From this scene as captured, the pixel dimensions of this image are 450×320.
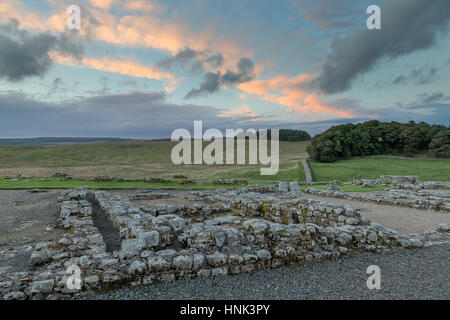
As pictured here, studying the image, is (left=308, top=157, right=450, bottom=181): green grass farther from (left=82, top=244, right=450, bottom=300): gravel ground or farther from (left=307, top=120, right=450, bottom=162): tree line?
(left=82, top=244, right=450, bottom=300): gravel ground

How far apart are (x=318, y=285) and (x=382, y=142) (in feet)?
172

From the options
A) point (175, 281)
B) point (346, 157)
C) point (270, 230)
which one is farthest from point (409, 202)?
point (346, 157)

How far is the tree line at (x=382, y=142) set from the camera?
41.8 metres

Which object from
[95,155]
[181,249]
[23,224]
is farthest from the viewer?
[95,155]

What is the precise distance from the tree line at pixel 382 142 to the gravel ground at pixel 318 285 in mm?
38577

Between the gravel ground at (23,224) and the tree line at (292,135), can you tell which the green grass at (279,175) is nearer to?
the gravel ground at (23,224)

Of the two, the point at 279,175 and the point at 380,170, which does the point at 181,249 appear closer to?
the point at 279,175

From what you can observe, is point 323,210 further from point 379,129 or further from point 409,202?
point 379,129

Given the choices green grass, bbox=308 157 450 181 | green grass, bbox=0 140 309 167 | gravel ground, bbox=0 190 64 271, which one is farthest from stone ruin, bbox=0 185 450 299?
green grass, bbox=0 140 309 167

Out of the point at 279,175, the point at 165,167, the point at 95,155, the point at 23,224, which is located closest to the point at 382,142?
the point at 279,175

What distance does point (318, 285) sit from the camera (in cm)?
505

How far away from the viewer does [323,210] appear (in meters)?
9.80
